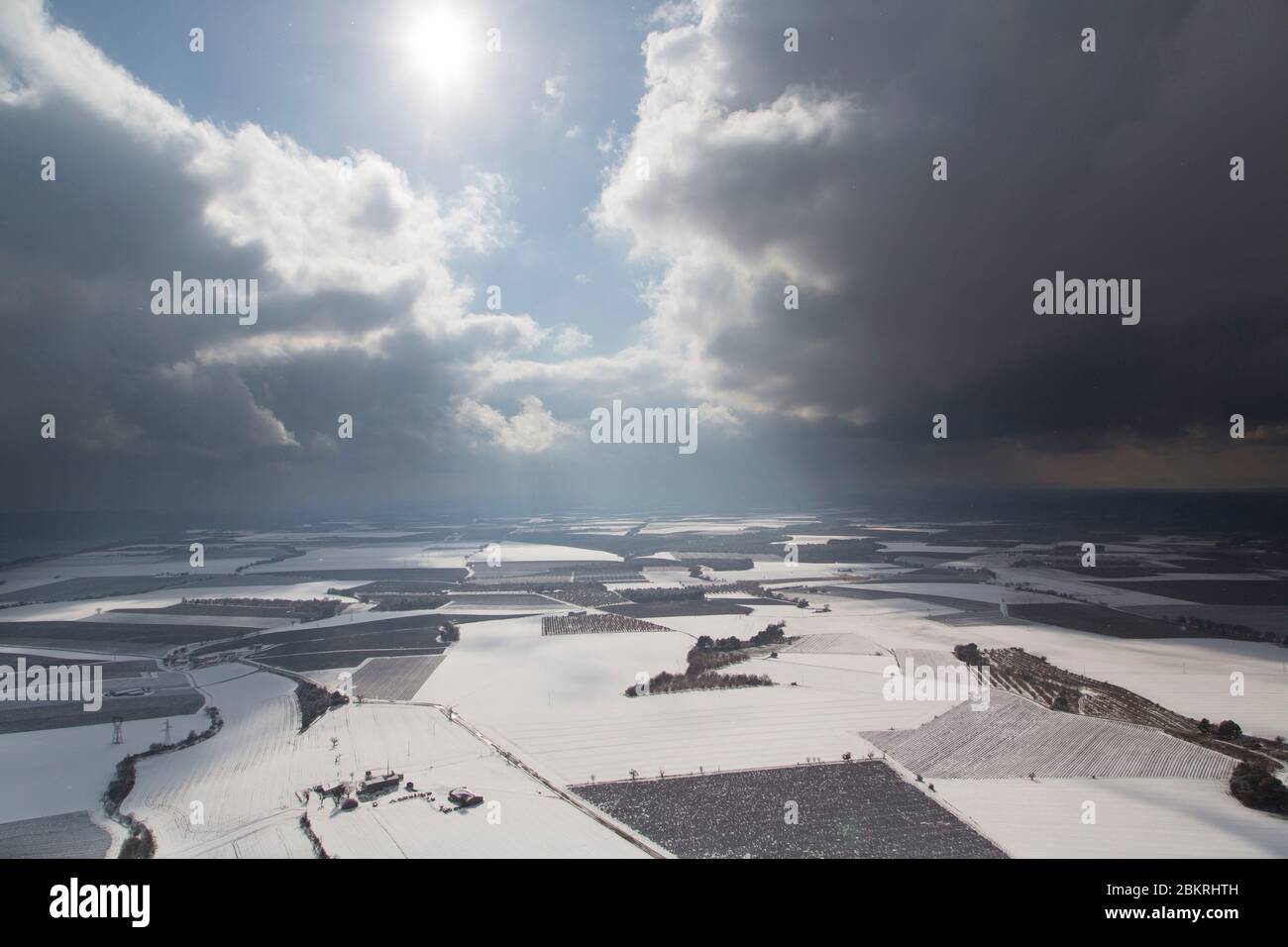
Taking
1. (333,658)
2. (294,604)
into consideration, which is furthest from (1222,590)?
(294,604)

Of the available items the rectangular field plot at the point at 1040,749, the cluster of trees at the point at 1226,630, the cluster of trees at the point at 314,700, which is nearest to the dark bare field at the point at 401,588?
the cluster of trees at the point at 314,700

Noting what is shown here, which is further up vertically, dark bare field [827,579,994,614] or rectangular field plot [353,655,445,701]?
rectangular field plot [353,655,445,701]

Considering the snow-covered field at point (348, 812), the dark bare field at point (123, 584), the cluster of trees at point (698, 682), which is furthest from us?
the dark bare field at point (123, 584)

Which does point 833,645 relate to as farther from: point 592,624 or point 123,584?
point 123,584

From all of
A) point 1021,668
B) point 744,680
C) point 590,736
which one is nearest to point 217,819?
point 590,736

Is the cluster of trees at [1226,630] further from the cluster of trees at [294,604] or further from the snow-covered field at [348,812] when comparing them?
the cluster of trees at [294,604]

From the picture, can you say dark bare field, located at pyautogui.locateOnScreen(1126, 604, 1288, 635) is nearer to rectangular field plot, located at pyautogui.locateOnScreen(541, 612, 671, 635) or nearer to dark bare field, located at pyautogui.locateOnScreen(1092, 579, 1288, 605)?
dark bare field, located at pyautogui.locateOnScreen(1092, 579, 1288, 605)

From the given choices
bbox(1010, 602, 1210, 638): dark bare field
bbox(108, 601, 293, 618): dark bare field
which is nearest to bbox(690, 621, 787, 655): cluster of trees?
bbox(1010, 602, 1210, 638): dark bare field
